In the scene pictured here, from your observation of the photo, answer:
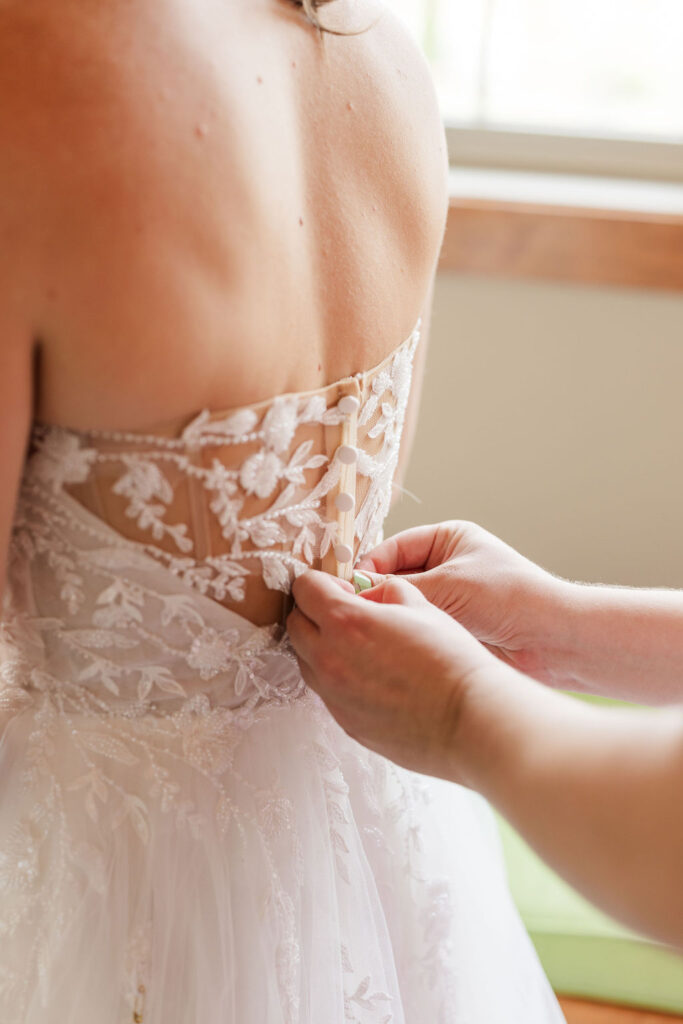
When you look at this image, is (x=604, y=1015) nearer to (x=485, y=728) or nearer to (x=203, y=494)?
(x=485, y=728)

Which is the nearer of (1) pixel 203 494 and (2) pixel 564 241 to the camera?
(1) pixel 203 494

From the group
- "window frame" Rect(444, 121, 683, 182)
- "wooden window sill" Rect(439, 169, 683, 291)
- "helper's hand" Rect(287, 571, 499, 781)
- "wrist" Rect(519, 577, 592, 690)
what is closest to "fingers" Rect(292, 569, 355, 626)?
"helper's hand" Rect(287, 571, 499, 781)

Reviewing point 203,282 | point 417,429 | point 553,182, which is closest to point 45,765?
point 203,282

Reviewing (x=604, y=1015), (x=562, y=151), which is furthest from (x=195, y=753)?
(x=562, y=151)

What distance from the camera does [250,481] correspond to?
0.72 meters

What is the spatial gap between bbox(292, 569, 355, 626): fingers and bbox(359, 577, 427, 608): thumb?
30 mm

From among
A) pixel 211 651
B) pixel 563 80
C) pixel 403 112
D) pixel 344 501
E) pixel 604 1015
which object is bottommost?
pixel 604 1015

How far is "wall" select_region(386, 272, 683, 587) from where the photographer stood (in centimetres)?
193

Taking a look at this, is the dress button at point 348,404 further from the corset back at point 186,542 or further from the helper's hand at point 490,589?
the helper's hand at point 490,589

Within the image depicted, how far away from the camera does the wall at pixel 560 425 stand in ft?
6.32

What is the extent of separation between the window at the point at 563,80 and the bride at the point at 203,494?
56.0 inches

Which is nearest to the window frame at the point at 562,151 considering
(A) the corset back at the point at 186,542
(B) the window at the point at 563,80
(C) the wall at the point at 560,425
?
(B) the window at the point at 563,80

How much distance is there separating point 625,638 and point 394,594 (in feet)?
0.86

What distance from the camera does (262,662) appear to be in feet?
2.65
